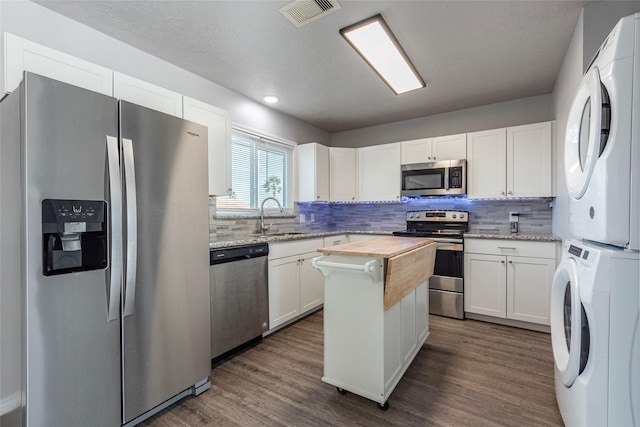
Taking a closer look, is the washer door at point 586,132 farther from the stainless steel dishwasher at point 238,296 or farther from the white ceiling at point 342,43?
the stainless steel dishwasher at point 238,296

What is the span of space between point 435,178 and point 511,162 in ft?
2.77

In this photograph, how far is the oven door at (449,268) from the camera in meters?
3.43

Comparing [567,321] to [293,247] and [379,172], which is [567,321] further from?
[379,172]

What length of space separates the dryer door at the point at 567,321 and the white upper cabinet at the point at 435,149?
2.46 m

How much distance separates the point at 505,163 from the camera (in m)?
3.47

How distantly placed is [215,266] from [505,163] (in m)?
3.38

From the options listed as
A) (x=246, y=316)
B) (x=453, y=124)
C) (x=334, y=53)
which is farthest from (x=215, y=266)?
(x=453, y=124)

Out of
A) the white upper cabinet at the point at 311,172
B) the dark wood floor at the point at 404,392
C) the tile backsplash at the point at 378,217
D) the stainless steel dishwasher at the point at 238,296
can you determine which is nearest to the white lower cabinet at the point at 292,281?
the stainless steel dishwasher at the point at 238,296

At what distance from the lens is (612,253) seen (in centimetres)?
113

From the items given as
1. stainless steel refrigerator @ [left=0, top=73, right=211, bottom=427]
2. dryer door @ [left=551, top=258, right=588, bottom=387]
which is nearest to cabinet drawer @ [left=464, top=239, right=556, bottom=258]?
dryer door @ [left=551, top=258, right=588, bottom=387]

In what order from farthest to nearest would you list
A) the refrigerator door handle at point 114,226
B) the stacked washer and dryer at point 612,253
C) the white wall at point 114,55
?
the white wall at point 114,55
the refrigerator door handle at point 114,226
the stacked washer and dryer at point 612,253

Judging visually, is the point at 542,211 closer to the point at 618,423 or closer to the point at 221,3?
the point at 618,423

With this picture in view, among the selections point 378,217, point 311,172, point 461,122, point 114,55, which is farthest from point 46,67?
point 461,122

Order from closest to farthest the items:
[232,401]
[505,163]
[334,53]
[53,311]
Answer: [53,311]
[232,401]
[334,53]
[505,163]
